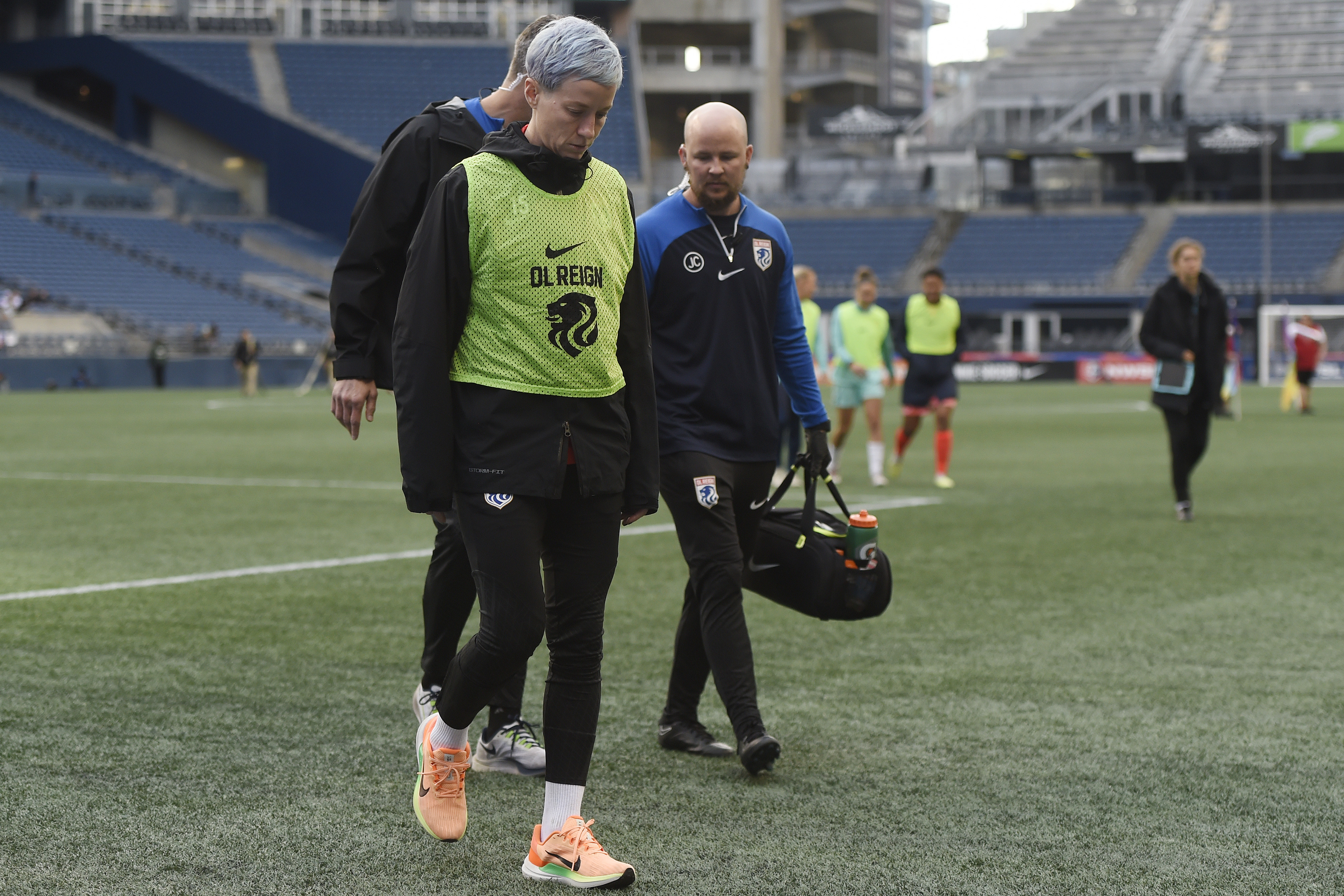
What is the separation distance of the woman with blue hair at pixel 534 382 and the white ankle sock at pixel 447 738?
0.39ft

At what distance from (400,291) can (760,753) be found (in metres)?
1.65

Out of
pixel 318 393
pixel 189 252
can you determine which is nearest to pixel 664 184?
pixel 189 252

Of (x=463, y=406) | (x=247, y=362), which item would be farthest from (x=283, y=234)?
(x=463, y=406)

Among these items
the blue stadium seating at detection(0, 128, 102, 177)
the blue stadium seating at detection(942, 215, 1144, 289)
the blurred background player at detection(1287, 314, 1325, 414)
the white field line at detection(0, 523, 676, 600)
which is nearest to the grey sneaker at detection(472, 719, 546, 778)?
the white field line at detection(0, 523, 676, 600)

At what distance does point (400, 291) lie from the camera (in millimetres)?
3848

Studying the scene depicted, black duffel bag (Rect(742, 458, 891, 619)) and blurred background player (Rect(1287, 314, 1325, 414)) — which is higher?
black duffel bag (Rect(742, 458, 891, 619))

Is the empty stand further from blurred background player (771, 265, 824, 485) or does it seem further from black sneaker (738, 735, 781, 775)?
black sneaker (738, 735, 781, 775)

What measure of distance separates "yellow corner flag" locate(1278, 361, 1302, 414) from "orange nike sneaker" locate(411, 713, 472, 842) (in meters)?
27.2

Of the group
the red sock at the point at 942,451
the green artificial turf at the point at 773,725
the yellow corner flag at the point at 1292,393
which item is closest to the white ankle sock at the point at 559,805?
the green artificial turf at the point at 773,725

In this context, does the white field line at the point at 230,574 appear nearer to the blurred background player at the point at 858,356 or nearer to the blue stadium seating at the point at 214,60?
the blurred background player at the point at 858,356

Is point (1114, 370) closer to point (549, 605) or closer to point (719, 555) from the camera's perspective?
point (719, 555)

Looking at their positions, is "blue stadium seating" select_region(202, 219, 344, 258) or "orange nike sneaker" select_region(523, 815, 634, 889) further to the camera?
"blue stadium seating" select_region(202, 219, 344, 258)

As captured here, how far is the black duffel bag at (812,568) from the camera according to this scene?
493 cm

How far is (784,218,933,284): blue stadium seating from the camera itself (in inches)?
2237
